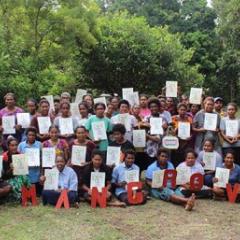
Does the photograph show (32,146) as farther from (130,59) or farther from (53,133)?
(130,59)

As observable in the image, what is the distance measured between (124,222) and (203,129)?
229 cm

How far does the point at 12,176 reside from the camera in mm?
7426

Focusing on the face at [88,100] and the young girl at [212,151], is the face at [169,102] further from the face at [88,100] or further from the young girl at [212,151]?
the face at [88,100]

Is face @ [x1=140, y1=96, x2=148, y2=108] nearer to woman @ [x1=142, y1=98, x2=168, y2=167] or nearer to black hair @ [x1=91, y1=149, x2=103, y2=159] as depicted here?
woman @ [x1=142, y1=98, x2=168, y2=167]

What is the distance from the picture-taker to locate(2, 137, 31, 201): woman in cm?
735

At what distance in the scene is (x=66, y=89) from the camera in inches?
593

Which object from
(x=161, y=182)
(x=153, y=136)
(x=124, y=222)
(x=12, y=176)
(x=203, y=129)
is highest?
(x=203, y=129)

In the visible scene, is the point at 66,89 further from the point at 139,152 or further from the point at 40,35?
the point at 139,152

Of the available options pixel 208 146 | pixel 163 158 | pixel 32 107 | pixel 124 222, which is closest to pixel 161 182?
pixel 163 158

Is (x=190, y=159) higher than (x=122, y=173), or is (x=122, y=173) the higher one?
(x=190, y=159)

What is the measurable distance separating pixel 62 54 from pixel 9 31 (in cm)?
145

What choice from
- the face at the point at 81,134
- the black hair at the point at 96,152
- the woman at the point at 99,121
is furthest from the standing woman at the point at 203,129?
the face at the point at 81,134

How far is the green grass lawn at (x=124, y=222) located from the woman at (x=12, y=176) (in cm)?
22

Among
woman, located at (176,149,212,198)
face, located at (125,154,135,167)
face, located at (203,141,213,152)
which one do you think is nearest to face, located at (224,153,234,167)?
face, located at (203,141,213,152)
